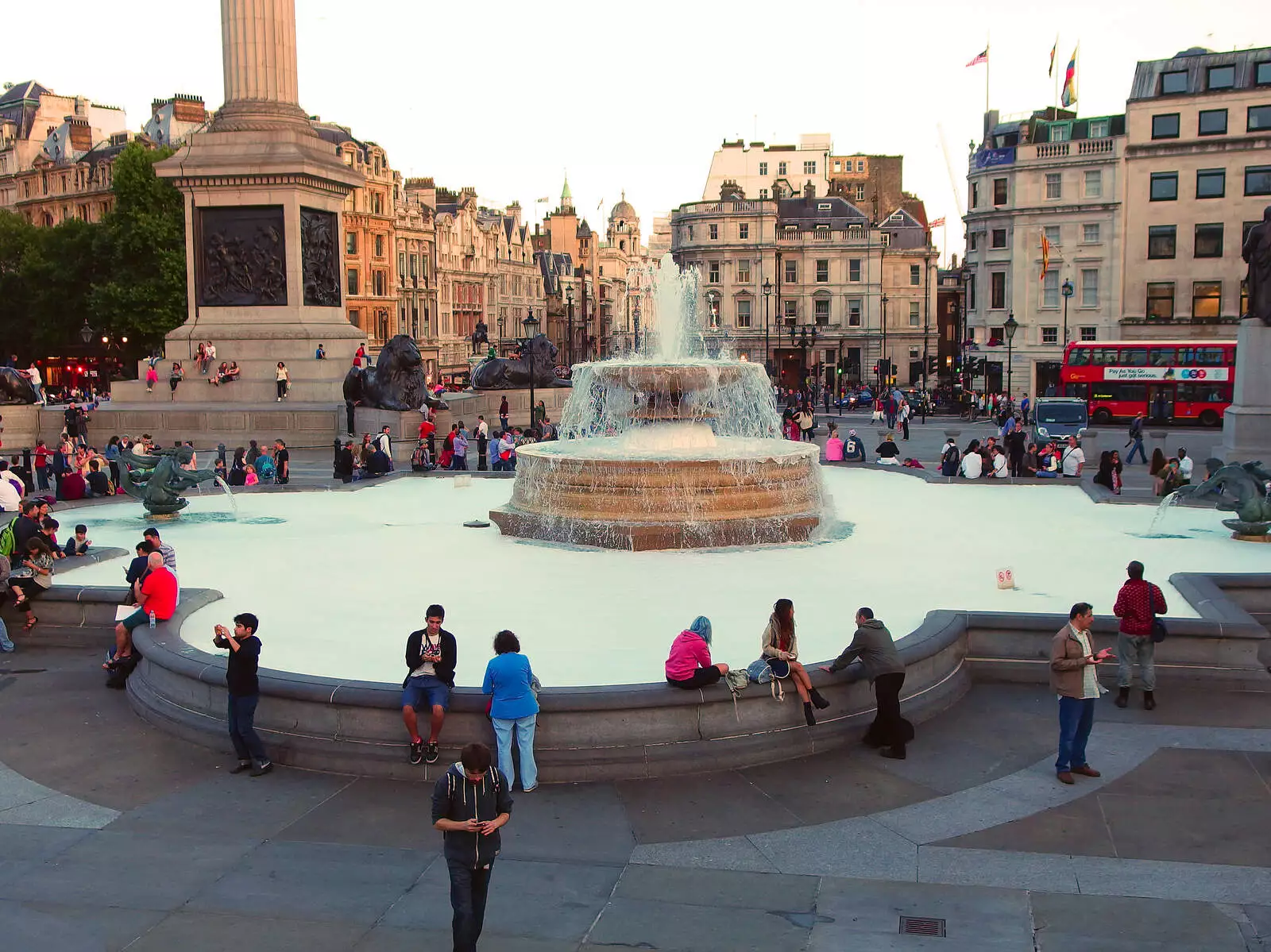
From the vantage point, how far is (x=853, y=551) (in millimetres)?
16484

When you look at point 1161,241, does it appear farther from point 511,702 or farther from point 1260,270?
point 511,702

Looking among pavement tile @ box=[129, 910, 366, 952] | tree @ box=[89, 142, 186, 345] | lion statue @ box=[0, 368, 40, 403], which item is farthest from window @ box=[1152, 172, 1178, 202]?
pavement tile @ box=[129, 910, 366, 952]

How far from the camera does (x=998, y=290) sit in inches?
2662

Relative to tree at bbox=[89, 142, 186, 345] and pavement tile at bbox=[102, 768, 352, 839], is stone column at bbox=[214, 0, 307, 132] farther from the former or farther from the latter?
pavement tile at bbox=[102, 768, 352, 839]

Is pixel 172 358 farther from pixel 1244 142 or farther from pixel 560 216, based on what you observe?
pixel 560 216

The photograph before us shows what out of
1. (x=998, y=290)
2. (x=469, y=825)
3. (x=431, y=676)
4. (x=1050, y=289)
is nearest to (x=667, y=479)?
(x=431, y=676)

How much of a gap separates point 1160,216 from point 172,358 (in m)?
→ 47.5

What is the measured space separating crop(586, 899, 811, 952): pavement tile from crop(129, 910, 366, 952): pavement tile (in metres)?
1.42

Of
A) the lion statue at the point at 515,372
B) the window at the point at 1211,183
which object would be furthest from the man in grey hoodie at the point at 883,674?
the window at the point at 1211,183

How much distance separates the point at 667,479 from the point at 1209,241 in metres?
52.9

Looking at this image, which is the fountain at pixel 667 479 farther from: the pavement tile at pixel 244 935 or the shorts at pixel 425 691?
the pavement tile at pixel 244 935

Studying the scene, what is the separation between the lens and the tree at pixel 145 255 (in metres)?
57.3

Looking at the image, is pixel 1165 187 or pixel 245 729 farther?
pixel 1165 187

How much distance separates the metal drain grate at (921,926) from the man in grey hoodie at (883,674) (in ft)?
9.14
